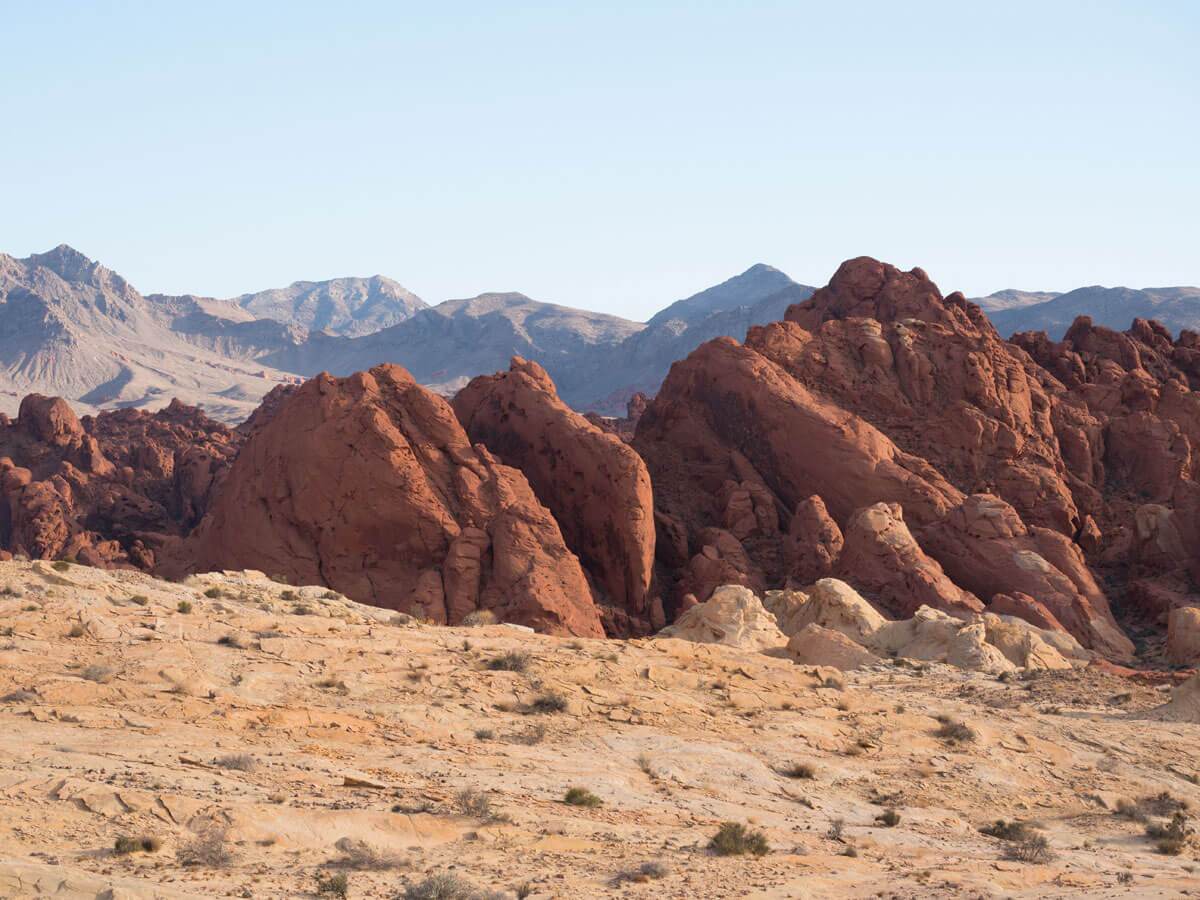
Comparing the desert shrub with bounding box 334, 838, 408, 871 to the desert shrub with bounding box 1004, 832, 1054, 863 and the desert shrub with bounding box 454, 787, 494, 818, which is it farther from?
the desert shrub with bounding box 1004, 832, 1054, 863

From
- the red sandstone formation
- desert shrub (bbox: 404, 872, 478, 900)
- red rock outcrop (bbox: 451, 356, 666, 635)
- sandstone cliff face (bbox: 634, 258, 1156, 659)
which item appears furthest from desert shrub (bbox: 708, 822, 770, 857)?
the red sandstone formation

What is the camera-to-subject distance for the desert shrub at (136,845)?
1096 cm

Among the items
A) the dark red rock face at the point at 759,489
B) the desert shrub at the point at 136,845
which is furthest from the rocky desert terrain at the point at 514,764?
the dark red rock face at the point at 759,489

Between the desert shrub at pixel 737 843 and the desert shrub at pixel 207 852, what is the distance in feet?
18.6

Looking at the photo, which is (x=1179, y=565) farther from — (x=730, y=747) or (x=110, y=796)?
(x=110, y=796)

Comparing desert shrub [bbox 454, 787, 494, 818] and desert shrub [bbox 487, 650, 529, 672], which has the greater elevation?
desert shrub [bbox 487, 650, 529, 672]

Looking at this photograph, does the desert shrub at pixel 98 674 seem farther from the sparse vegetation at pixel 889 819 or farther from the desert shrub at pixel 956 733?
the desert shrub at pixel 956 733

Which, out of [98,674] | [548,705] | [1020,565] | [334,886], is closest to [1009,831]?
[548,705]

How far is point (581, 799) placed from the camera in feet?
48.5

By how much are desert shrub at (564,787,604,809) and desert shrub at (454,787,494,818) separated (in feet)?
4.05

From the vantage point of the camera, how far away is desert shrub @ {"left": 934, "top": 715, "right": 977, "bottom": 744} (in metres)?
20.4

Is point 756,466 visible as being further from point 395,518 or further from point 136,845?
point 136,845

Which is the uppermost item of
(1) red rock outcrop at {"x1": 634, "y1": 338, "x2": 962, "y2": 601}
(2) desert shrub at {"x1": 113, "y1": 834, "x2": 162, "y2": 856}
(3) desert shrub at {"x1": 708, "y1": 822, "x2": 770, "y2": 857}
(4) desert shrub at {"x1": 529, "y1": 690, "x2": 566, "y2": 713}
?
(1) red rock outcrop at {"x1": 634, "y1": 338, "x2": 962, "y2": 601}

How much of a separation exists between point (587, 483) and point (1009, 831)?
2430 centimetres
